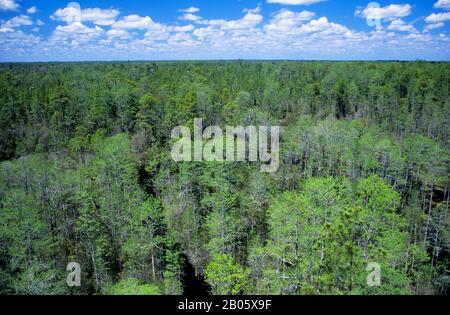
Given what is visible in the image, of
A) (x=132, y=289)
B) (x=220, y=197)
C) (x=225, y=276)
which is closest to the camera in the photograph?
(x=132, y=289)

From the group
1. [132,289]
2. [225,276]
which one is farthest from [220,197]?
[132,289]

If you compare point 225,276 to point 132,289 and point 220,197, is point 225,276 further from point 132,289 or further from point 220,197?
point 220,197

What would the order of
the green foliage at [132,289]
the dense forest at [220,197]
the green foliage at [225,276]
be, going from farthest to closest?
the dense forest at [220,197] → the green foliage at [225,276] → the green foliage at [132,289]

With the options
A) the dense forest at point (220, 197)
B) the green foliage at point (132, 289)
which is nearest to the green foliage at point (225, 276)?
the dense forest at point (220, 197)

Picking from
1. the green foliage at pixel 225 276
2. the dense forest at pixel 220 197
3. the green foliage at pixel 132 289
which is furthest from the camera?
the dense forest at pixel 220 197

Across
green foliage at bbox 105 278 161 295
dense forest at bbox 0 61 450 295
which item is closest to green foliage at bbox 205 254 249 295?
dense forest at bbox 0 61 450 295

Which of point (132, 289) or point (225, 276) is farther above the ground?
point (132, 289)

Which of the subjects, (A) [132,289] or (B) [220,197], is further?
(B) [220,197]

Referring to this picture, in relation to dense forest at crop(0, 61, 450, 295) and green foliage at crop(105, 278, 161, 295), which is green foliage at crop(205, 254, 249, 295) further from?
green foliage at crop(105, 278, 161, 295)

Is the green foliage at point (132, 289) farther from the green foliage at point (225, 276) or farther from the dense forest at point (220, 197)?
the green foliage at point (225, 276)

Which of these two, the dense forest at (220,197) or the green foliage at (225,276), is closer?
the green foliage at (225,276)

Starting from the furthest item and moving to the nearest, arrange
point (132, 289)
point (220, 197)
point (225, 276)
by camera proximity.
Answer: point (220, 197), point (225, 276), point (132, 289)
